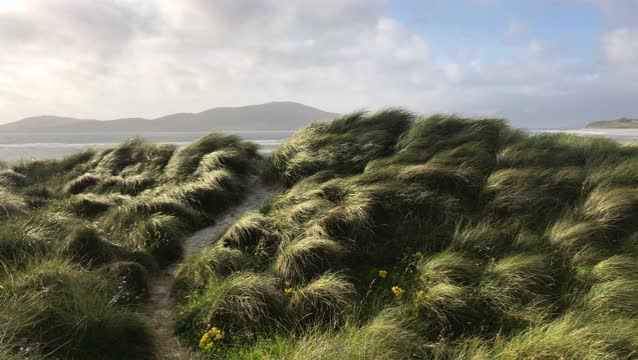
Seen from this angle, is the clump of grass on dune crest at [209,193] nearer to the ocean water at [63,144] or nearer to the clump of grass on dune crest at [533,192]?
the ocean water at [63,144]

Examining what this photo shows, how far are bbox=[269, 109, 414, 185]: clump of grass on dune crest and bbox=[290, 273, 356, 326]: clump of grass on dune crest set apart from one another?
4.30 metres

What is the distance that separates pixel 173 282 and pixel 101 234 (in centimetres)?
181

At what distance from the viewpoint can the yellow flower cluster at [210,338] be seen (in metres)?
4.51

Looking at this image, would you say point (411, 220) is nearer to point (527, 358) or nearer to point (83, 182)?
point (527, 358)

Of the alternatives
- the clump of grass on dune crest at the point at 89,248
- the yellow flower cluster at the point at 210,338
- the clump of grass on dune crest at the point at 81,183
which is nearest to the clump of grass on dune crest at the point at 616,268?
the yellow flower cluster at the point at 210,338

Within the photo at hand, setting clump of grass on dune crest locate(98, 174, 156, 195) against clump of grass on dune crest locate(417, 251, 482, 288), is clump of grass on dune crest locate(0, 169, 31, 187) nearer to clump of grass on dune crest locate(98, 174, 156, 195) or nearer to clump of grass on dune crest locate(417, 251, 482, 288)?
clump of grass on dune crest locate(98, 174, 156, 195)

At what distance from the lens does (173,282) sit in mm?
6512

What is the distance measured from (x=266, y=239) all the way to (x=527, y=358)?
14.6 ft

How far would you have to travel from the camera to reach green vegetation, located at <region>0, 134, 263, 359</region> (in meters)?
4.29

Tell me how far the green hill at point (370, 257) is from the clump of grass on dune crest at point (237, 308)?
0.02 m

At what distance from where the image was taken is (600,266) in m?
5.03

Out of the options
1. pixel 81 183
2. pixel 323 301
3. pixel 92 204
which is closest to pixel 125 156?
pixel 81 183

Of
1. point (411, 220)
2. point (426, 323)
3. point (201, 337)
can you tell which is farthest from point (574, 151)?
point (201, 337)

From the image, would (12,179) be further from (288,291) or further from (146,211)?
(288,291)
